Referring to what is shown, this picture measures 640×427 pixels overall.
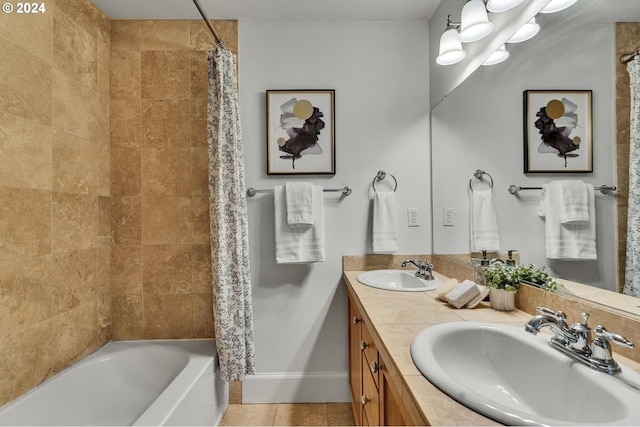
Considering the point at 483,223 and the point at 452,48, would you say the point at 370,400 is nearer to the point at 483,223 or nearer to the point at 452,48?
the point at 483,223

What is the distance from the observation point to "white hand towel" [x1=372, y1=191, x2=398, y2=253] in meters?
1.87

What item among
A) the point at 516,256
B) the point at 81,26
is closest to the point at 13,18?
the point at 81,26

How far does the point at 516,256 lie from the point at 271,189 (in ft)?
4.56

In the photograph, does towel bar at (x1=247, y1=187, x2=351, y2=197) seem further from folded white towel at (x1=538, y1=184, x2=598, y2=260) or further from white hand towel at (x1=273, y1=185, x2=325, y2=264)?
folded white towel at (x1=538, y1=184, x2=598, y2=260)

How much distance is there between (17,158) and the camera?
4.17ft

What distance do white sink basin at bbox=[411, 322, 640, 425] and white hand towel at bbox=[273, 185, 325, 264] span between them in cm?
100

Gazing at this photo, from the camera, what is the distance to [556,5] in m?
0.99

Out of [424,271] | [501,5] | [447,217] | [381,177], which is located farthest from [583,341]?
[381,177]

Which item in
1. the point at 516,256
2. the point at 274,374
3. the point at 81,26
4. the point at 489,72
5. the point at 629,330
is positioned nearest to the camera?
the point at 629,330

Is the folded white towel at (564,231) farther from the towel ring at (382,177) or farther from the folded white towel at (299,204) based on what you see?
the folded white towel at (299,204)

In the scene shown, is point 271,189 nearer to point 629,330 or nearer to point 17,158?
point 17,158

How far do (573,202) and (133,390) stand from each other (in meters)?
2.30

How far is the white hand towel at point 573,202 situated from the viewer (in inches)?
35.1

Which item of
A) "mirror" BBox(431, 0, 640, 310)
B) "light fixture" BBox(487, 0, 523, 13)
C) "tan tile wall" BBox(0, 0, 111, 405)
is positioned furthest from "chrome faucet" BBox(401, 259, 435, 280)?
"tan tile wall" BBox(0, 0, 111, 405)
